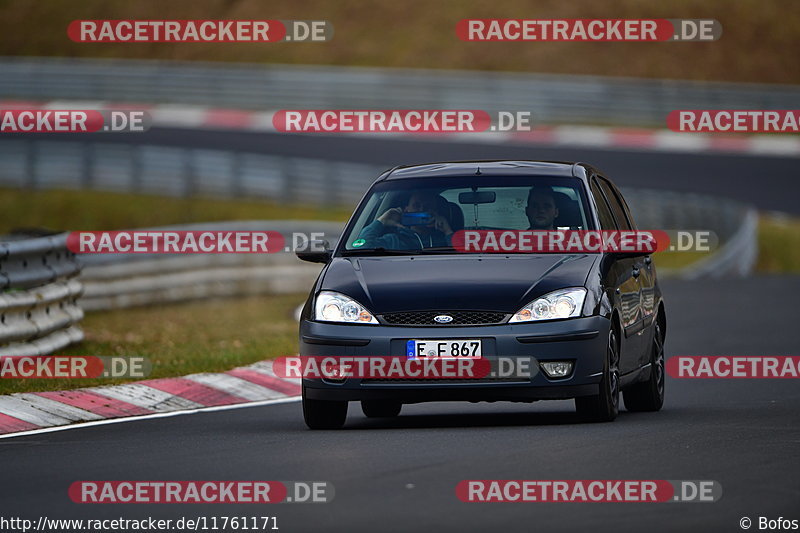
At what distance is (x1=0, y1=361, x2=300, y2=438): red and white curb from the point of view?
11102 millimetres

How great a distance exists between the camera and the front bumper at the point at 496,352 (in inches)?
393

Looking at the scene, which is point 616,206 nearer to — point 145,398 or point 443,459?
point 145,398

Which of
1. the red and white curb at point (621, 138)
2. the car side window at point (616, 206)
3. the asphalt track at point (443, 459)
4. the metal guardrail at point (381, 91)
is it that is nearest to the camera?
the asphalt track at point (443, 459)

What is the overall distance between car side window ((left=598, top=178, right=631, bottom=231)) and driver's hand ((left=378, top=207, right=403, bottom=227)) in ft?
5.39

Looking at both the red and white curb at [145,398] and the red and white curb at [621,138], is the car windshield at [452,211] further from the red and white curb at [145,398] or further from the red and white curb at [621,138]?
the red and white curb at [621,138]

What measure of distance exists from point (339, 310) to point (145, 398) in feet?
7.95

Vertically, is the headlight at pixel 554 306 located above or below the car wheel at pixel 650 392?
above

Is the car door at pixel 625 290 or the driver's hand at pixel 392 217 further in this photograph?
the driver's hand at pixel 392 217

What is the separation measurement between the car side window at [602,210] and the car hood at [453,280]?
2.12ft

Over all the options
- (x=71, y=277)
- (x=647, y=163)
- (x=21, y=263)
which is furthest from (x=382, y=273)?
(x=647, y=163)

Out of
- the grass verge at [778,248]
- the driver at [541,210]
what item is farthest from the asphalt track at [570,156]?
the driver at [541,210]

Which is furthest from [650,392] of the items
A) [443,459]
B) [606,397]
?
[443,459]

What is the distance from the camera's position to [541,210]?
11008mm

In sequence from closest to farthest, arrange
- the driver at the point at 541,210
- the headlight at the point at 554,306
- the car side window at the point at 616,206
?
the headlight at the point at 554,306 → the driver at the point at 541,210 → the car side window at the point at 616,206
